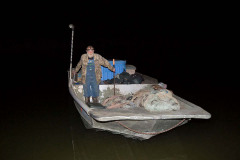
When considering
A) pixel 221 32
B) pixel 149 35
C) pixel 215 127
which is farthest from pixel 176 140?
pixel 149 35

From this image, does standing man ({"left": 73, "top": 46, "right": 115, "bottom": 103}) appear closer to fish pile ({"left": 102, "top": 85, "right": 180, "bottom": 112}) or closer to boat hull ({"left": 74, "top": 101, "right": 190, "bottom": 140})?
fish pile ({"left": 102, "top": 85, "right": 180, "bottom": 112})

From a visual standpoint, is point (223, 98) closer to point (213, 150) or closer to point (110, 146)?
point (213, 150)

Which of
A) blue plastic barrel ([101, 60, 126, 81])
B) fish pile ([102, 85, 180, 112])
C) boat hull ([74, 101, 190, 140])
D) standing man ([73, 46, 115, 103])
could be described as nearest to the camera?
boat hull ([74, 101, 190, 140])

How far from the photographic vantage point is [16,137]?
6766 millimetres

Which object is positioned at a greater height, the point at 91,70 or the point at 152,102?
the point at 91,70

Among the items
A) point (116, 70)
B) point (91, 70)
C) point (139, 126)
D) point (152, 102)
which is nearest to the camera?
point (139, 126)

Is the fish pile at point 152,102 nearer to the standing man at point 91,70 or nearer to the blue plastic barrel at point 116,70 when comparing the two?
the standing man at point 91,70

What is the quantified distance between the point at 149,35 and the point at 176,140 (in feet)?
180

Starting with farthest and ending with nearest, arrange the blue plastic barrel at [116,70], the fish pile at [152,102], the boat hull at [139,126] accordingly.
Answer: the blue plastic barrel at [116,70], the fish pile at [152,102], the boat hull at [139,126]

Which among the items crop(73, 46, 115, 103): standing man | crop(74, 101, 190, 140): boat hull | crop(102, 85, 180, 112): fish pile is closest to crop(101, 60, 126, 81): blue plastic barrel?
crop(73, 46, 115, 103): standing man

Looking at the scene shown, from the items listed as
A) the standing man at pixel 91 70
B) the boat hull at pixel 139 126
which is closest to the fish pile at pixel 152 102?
the boat hull at pixel 139 126

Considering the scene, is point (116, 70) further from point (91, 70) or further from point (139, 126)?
point (139, 126)

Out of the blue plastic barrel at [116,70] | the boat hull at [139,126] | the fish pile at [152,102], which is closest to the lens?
the boat hull at [139,126]

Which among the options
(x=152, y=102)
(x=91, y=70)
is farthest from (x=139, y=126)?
(x=91, y=70)
